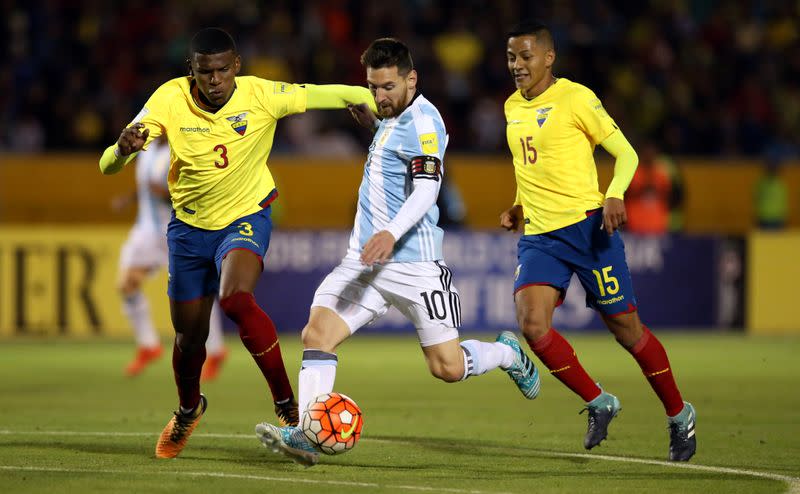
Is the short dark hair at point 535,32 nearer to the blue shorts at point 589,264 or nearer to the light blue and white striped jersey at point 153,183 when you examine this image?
the blue shorts at point 589,264

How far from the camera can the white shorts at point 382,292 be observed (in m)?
7.21

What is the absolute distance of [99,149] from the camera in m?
17.6

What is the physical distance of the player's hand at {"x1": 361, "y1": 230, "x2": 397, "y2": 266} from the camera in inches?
262

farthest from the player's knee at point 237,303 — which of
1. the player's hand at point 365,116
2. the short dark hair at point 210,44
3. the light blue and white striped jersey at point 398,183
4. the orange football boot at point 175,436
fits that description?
the short dark hair at point 210,44

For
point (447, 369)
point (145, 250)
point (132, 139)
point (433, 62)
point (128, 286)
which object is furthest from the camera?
point (433, 62)

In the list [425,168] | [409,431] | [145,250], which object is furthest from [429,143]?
[145,250]

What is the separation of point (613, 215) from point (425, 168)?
1.07 metres

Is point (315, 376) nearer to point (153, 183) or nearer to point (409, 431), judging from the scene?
point (409, 431)

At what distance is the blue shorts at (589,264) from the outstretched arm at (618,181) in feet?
1.05

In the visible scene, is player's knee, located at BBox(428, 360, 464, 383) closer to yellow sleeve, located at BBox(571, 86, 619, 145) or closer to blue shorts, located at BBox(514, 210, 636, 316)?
blue shorts, located at BBox(514, 210, 636, 316)

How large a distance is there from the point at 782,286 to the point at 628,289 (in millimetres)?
10177

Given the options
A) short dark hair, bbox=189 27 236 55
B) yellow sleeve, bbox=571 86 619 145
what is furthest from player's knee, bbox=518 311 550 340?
short dark hair, bbox=189 27 236 55

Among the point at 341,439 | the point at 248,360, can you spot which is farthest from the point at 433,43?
the point at 341,439

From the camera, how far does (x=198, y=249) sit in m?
7.59
